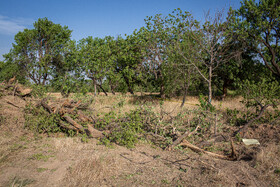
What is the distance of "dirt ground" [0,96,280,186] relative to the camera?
4.01 meters

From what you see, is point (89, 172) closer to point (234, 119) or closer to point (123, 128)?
point (123, 128)

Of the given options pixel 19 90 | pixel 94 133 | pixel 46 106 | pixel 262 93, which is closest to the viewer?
pixel 94 133

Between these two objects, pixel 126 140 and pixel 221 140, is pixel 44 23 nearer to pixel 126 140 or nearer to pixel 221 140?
pixel 126 140

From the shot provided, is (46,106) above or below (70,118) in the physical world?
above

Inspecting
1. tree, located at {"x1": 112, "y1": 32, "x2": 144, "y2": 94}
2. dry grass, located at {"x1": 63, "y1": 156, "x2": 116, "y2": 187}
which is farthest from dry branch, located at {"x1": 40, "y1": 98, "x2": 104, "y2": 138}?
tree, located at {"x1": 112, "y1": 32, "x2": 144, "y2": 94}

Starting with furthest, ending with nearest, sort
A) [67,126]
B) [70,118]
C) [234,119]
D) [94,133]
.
Result: [234,119] → [70,118] → [67,126] → [94,133]

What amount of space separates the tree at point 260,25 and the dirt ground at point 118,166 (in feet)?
39.7

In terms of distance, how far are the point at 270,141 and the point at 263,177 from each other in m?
3.06

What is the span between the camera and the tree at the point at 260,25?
14.7 metres

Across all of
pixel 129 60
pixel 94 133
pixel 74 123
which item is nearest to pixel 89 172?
pixel 94 133

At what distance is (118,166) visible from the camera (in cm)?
463

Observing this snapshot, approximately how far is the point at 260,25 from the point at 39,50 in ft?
66.4

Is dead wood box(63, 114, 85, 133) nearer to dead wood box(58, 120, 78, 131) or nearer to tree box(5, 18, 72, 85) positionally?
dead wood box(58, 120, 78, 131)

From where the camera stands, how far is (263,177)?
14.0 feet
